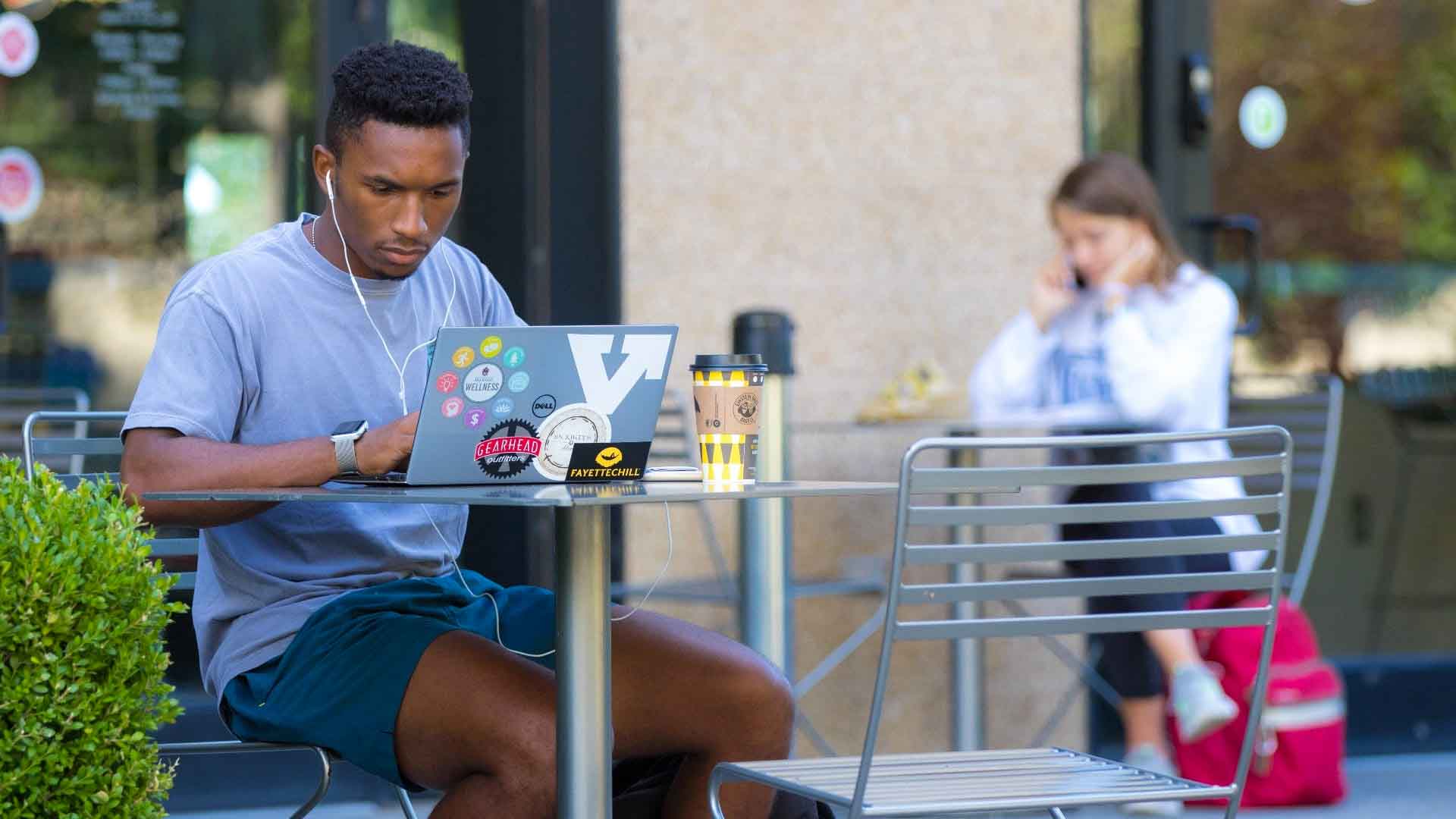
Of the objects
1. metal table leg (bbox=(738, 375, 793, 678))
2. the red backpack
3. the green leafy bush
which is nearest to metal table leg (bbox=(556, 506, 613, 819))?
the green leafy bush

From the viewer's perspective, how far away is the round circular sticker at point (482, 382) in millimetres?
2137

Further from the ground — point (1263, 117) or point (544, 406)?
point (1263, 117)

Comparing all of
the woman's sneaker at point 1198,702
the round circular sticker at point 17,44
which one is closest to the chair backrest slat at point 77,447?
the round circular sticker at point 17,44

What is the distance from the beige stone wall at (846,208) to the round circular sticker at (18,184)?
1289 mm

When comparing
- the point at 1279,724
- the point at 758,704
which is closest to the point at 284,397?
the point at 758,704

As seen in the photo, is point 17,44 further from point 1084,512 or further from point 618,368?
point 1084,512

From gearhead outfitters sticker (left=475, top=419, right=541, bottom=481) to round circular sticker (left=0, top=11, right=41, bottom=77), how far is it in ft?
7.88

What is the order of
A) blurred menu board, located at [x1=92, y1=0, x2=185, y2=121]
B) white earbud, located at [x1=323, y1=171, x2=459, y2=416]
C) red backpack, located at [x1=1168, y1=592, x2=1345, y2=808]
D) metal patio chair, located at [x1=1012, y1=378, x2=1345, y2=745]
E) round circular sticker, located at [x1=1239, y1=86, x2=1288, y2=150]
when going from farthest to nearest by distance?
round circular sticker, located at [x1=1239, y1=86, x2=1288, y2=150], metal patio chair, located at [x1=1012, y1=378, x2=1345, y2=745], red backpack, located at [x1=1168, y1=592, x2=1345, y2=808], blurred menu board, located at [x1=92, y1=0, x2=185, y2=121], white earbud, located at [x1=323, y1=171, x2=459, y2=416]

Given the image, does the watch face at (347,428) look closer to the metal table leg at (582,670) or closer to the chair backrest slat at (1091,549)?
the metal table leg at (582,670)

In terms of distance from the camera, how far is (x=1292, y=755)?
4289mm

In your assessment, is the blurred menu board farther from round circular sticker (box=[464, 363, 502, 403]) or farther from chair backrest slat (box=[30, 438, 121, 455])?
round circular sticker (box=[464, 363, 502, 403])

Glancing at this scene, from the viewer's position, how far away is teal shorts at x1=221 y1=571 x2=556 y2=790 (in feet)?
7.54

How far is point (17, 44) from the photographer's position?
13.6ft

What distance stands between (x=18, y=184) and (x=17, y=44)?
0.31 meters
